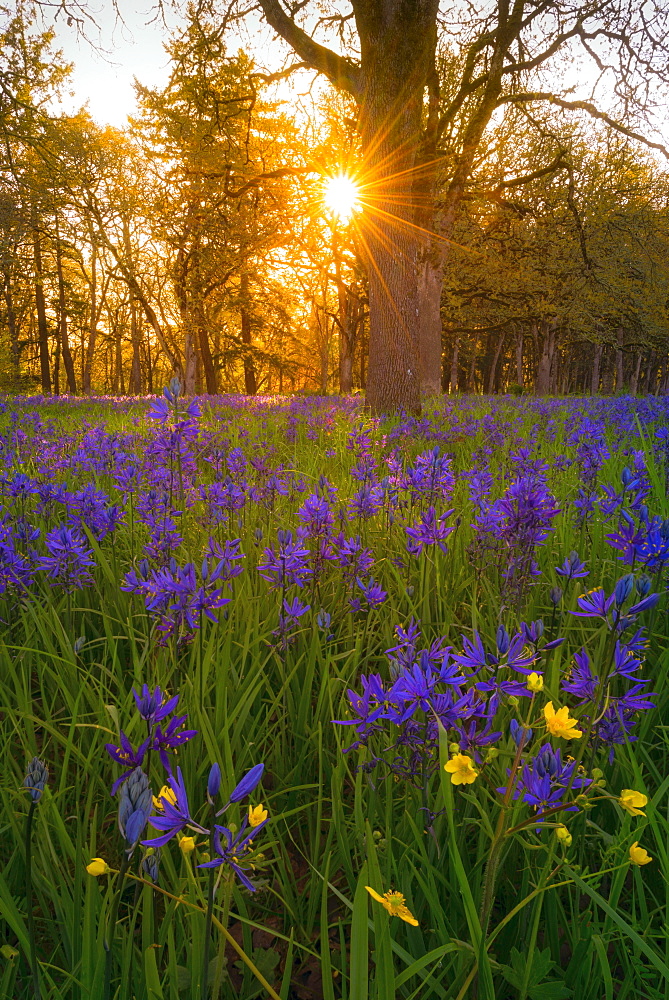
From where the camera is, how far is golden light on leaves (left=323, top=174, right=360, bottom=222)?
9769mm

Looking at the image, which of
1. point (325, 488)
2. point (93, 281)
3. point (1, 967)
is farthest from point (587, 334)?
point (1, 967)

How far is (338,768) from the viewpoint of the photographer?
1.29 meters

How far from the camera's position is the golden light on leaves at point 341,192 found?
9769 mm

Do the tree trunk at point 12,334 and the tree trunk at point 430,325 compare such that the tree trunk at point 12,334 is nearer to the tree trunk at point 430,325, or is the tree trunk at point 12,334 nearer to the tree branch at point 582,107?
the tree trunk at point 430,325

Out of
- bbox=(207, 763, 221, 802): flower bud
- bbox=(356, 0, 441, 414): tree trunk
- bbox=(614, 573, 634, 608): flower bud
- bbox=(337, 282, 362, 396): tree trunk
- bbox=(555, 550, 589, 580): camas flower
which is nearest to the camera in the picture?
bbox=(207, 763, 221, 802): flower bud

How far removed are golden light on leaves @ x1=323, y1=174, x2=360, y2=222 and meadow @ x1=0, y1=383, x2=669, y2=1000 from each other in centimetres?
850

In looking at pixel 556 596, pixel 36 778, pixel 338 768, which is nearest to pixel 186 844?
pixel 36 778

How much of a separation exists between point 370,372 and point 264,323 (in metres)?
26.3

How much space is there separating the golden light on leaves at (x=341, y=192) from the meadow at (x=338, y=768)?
8.50m

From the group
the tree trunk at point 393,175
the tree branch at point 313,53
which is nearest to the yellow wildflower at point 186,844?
the tree trunk at point 393,175

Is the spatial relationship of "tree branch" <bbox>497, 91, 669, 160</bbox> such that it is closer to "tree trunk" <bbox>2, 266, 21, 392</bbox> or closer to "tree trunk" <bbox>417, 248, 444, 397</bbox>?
"tree trunk" <bbox>417, 248, 444, 397</bbox>

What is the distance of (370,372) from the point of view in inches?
354

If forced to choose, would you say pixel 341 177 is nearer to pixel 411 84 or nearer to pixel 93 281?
pixel 411 84

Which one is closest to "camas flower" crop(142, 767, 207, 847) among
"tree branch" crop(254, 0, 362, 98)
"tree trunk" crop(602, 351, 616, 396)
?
"tree branch" crop(254, 0, 362, 98)
